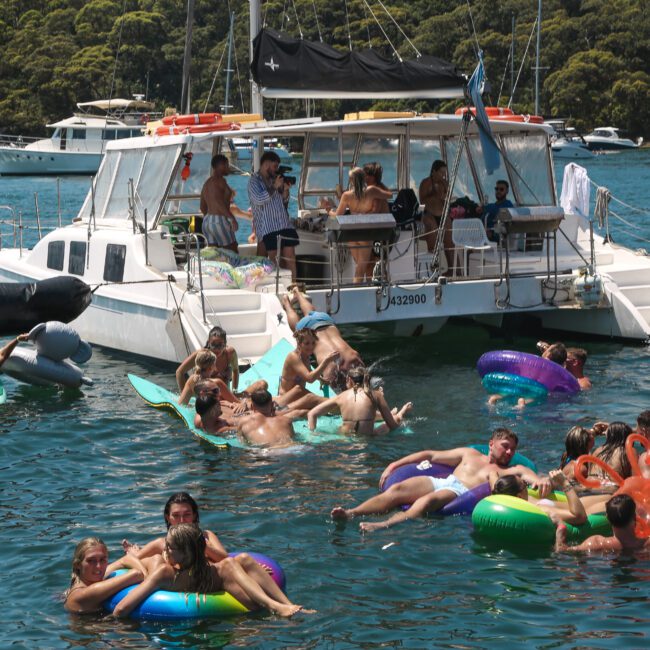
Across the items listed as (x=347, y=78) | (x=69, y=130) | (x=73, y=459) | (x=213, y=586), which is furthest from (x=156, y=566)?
(x=69, y=130)

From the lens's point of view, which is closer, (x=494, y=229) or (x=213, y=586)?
(x=213, y=586)

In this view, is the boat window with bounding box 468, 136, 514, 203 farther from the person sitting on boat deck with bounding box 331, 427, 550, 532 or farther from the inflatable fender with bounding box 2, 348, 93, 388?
the person sitting on boat deck with bounding box 331, 427, 550, 532

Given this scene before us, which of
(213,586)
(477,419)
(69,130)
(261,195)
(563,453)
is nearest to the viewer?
(213,586)

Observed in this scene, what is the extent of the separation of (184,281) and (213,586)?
26.9ft

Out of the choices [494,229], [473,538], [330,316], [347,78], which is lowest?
[473,538]

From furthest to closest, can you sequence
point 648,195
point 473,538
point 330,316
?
point 648,195 → point 330,316 → point 473,538

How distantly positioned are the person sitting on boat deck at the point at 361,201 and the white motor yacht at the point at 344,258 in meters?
0.25

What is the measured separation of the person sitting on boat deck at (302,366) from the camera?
45.9ft

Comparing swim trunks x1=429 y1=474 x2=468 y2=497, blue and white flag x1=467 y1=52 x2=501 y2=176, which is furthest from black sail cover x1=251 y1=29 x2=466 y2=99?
swim trunks x1=429 y1=474 x2=468 y2=497

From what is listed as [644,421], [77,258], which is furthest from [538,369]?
[77,258]

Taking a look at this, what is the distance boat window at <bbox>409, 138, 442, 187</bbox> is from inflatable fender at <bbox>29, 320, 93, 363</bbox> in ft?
21.8

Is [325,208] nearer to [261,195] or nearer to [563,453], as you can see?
[261,195]

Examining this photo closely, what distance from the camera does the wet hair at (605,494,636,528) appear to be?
32.1ft

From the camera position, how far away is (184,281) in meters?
16.5
